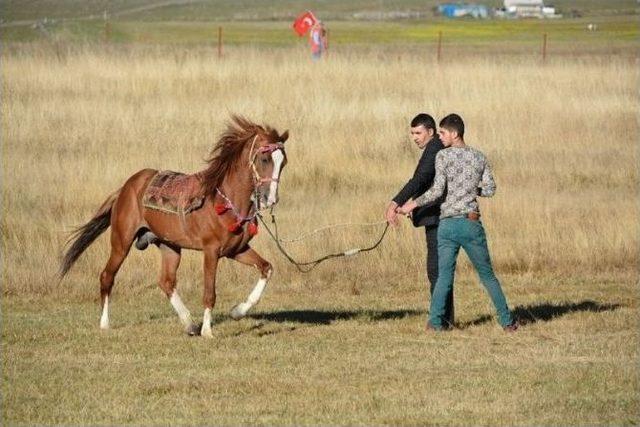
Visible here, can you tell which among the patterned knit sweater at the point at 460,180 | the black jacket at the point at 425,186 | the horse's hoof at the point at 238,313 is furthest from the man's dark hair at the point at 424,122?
the horse's hoof at the point at 238,313

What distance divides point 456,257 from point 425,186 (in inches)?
27.4

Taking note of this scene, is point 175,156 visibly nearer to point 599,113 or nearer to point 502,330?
point 599,113

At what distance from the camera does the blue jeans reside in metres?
12.0

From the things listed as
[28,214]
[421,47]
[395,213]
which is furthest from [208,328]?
[421,47]

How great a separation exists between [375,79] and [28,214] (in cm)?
1278

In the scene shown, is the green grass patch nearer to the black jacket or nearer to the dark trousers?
the dark trousers

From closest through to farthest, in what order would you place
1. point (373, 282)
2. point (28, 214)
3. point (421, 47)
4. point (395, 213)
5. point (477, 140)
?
point (395, 213) < point (373, 282) < point (28, 214) < point (477, 140) < point (421, 47)

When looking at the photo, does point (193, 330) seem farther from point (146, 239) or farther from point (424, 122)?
point (424, 122)

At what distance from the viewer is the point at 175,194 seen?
1252 cm

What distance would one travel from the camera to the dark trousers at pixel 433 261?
1250 centimetres

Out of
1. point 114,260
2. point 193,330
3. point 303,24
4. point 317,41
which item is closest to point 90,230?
point 114,260

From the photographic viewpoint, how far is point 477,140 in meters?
24.6

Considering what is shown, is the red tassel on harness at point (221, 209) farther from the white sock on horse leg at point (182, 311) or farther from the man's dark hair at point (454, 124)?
the man's dark hair at point (454, 124)

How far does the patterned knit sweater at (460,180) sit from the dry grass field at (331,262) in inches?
46.5
